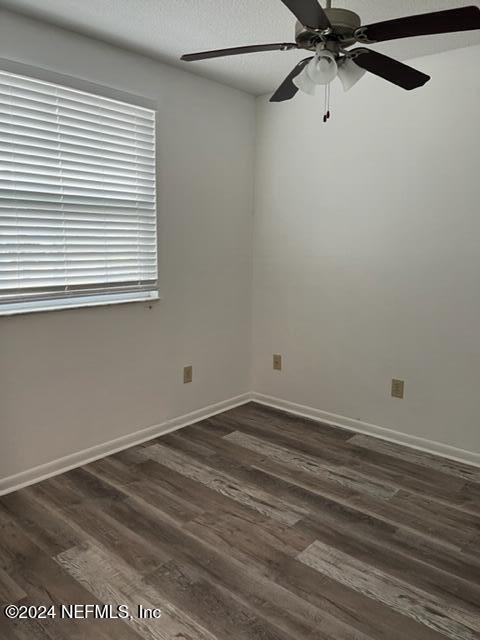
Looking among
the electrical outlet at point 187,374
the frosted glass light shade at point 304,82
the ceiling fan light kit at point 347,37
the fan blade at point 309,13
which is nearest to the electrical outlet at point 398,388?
the electrical outlet at point 187,374

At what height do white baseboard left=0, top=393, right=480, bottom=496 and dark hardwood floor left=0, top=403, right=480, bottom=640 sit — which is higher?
white baseboard left=0, top=393, right=480, bottom=496

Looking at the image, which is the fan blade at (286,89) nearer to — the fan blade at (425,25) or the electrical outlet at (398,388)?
the fan blade at (425,25)

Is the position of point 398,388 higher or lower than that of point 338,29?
lower

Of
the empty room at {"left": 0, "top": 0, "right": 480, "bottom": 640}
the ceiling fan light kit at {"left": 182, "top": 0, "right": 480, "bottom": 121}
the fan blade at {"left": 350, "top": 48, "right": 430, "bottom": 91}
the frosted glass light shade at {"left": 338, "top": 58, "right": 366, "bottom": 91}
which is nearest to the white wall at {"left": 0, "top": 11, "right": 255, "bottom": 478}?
the empty room at {"left": 0, "top": 0, "right": 480, "bottom": 640}

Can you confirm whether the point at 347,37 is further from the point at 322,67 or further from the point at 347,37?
the point at 322,67

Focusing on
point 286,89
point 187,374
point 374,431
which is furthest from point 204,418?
point 286,89

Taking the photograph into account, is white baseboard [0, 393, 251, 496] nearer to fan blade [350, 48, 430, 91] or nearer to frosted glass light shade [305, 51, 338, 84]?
frosted glass light shade [305, 51, 338, 84]

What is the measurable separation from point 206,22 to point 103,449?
7.73 feet

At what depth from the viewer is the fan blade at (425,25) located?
1.37 metres

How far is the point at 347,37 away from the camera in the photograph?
1.60 meters

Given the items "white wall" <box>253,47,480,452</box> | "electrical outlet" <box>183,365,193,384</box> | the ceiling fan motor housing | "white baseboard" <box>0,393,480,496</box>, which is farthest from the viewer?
"electrical outlet" <box>183,365,193,384</box>

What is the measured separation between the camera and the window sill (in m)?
2.49

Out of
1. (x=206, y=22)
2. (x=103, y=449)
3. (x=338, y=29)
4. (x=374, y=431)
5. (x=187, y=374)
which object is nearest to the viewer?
(x=338, y=29)

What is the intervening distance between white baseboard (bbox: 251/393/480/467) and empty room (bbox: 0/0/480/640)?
0.02m
